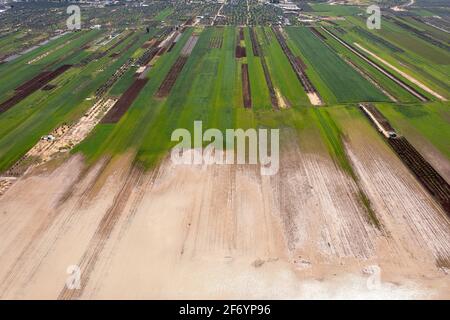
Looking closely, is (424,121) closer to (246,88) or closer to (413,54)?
(246,88)

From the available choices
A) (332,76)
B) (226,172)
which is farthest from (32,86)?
(332,76)

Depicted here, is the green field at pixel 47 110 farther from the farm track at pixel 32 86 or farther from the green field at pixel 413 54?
the green field at pixel 413 54

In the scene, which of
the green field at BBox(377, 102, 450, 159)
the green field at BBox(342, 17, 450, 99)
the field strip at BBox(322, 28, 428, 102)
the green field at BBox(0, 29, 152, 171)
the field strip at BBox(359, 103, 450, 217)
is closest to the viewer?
the field strip at BBox(359, 103, 450, 217)

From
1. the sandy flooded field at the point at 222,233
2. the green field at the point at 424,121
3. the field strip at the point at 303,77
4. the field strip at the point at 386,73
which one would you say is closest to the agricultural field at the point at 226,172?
the sandy flooded field at the point at 222,233

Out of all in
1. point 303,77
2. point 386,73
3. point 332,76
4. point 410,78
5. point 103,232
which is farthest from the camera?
point 386,73

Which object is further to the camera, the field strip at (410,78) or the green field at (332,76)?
the field strip at (410,78)

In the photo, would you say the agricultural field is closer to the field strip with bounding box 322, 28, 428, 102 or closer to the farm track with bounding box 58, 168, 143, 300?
the farm track with bounding box 58, 168, 143, 300

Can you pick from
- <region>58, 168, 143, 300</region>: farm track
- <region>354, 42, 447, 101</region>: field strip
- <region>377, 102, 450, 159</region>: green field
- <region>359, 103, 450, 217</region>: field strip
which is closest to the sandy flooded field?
<region>58, 168, 143, 300</region>: farm track
